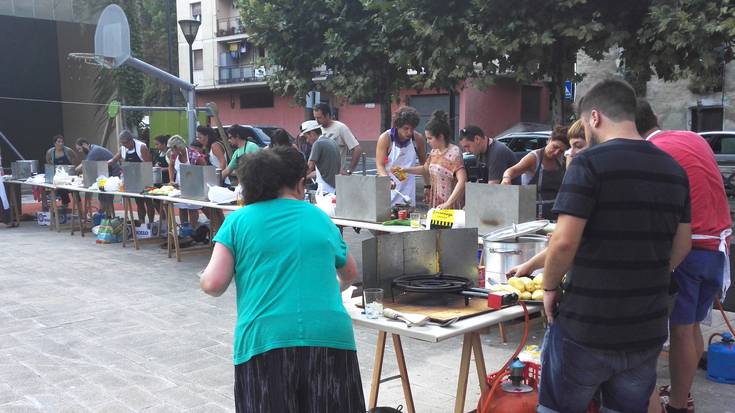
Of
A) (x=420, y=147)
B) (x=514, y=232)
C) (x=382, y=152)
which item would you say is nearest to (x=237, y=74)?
(x=420, y=147)

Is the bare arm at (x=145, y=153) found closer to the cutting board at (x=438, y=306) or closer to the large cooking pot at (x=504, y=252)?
the large cooking pot at (x=504, y=252)

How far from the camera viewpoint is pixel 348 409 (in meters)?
2.46

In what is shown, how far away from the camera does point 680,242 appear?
8.64 feet

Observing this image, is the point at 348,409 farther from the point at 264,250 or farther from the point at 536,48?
the point at 536,48

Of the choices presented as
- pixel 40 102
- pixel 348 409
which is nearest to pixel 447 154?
pixel 348 409

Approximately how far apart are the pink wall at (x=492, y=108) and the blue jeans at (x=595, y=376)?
25.3m

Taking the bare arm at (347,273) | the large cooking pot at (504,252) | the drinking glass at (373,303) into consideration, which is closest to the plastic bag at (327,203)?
the large cooking pot at (504,252)

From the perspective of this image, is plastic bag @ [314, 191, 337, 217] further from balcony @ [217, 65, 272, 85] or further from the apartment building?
balcony @ [217, 65, 272, 85]

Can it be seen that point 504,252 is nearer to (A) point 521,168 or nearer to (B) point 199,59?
(A) point 521,168

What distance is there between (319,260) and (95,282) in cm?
559

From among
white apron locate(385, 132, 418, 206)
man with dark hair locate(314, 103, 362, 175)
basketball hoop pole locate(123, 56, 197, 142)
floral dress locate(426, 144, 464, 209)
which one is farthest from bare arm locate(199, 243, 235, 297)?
basketball hoop pole locate(123, 56, 197, 142)

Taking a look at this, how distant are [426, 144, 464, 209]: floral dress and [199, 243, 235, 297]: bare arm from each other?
3.59 m

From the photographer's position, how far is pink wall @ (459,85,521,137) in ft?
90.7

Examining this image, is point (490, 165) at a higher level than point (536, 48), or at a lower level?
lower
